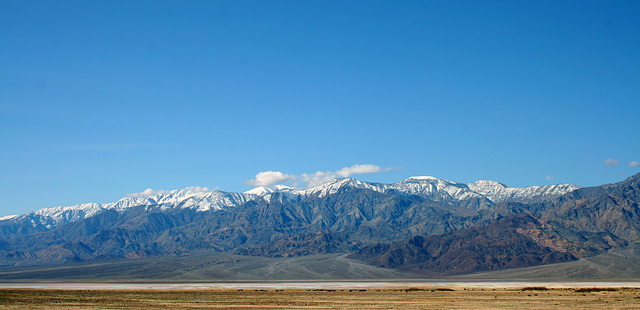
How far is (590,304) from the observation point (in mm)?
79562

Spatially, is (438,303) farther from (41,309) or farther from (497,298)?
(41,309)

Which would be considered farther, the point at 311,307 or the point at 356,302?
the point at 356,302

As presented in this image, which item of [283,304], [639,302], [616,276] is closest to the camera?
[639,302]

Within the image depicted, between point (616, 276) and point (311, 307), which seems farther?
point (616, 276)

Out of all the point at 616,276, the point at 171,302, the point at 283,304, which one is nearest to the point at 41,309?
the point at 171,302

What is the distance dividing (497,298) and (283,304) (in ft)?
128

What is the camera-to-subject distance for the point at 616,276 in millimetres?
195875

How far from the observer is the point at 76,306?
84.9 metres

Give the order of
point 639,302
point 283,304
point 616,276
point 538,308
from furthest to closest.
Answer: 1. point 616,276
2. point 283,304
3. point 639,302
4. point 538,308

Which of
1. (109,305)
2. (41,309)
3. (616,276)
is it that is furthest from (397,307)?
(616,276)

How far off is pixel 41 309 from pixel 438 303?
63.9 m

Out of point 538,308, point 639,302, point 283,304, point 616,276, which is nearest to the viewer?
point 538,308

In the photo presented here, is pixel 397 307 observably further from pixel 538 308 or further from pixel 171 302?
pixel 171 302

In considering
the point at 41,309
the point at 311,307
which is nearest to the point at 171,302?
the point at 41,309
